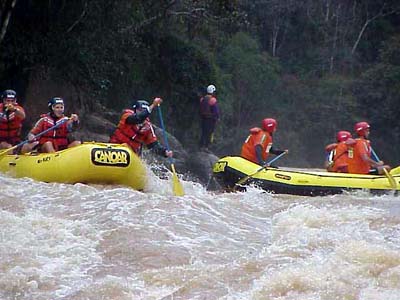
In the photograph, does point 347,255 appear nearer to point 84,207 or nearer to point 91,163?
point 84,207

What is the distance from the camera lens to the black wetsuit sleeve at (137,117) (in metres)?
10.8

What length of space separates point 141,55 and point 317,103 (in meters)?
9.62

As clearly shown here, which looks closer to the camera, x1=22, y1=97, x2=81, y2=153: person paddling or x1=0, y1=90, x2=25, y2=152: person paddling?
x1=22, y1=97, x2=81, y2=153: person paddling

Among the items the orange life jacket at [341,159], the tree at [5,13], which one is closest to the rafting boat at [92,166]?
the orange life jacket at [341,159]

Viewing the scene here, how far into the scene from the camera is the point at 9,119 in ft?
38.6

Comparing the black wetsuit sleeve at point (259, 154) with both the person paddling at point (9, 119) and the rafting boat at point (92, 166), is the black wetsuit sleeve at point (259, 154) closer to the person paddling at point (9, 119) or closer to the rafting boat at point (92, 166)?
the rafting boat at point (92, 166)

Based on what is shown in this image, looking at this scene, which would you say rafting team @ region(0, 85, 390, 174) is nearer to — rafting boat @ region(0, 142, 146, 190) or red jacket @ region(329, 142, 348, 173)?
red jacket @ region(329, 142, 348, 173)

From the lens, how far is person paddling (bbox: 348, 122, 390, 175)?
11805 millimetres

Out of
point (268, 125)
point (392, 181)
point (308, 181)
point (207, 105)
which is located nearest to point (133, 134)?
point (268, 125)

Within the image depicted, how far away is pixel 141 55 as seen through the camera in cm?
1831

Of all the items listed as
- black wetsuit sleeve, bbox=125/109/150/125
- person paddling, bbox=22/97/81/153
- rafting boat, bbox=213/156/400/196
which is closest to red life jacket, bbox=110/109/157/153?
black wetsuit sleeve, bbox=125/109/150/125

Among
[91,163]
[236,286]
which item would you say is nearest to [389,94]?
[91,163]

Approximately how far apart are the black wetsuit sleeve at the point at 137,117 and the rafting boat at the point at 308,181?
183 cm

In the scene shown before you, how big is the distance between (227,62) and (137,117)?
45.2ft
